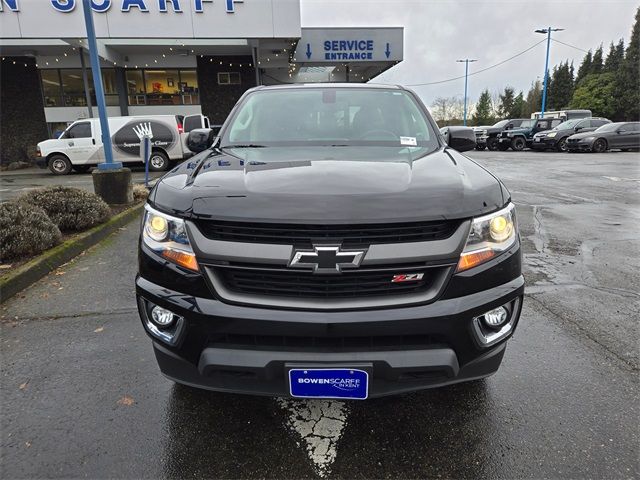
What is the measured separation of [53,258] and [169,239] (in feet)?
11.5

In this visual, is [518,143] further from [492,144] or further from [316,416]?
[316,416]

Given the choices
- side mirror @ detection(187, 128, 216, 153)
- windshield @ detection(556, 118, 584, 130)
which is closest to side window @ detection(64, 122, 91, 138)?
side mirror @ detection(187, 128, 216, 153)

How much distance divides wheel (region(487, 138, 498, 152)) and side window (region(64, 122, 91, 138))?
21.4m

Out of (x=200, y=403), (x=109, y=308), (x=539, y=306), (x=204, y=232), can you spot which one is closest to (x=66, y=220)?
(x=109, y=308)

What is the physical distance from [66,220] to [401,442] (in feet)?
16.9

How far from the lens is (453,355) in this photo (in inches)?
70.3

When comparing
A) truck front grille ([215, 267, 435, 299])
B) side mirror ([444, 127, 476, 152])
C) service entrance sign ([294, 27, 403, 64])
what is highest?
service entrance sign ([294, 27, 403, 64])

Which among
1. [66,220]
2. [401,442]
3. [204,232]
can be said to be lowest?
[401,442]

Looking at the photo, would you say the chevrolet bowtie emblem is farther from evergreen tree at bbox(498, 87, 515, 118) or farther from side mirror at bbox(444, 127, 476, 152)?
evergreen tree at bbox(498, 87, 515, 118)

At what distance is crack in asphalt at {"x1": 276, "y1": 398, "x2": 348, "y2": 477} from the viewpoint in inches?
78.2

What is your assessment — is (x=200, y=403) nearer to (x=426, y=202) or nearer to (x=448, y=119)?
(x=426, y=202)

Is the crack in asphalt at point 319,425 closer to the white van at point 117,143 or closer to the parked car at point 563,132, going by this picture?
the white van at point 117,143

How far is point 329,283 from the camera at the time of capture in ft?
5.81

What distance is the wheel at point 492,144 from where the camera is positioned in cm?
2562
